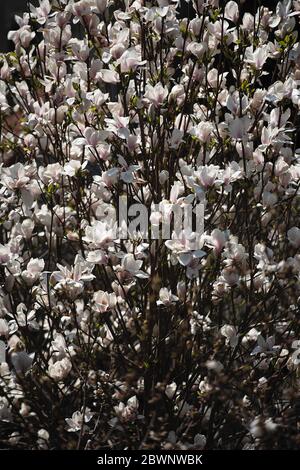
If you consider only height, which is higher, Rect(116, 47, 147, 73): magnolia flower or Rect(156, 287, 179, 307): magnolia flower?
Rect(116, 47, 147, 73): magnolia flower

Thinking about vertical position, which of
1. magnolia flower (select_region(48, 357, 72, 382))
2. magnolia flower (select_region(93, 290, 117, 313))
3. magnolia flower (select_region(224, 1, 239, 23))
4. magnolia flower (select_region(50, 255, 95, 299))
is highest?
magnolia flower (select_region(224, 1, 239, 23))

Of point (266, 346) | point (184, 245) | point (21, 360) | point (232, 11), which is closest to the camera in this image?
point (184, 245)

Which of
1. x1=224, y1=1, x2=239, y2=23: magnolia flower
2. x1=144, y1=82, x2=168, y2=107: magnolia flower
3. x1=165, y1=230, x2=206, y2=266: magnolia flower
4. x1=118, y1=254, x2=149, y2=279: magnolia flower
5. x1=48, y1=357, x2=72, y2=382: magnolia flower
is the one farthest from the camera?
x1=224, y1=1, x2=239, y2=23: magnolia flower

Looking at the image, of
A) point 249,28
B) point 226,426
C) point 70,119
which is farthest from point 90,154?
point 226,426

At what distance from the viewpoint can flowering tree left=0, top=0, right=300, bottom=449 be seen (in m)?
2.49

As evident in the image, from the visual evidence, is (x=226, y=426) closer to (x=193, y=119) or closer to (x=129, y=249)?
(x=129, y=249)

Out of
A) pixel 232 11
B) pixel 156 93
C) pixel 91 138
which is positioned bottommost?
pixel 91 138

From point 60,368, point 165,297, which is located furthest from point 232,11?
point 60,368

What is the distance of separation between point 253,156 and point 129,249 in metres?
0.62

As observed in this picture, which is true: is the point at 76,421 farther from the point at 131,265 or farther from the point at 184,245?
the point at 184,245

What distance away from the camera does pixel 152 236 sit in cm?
252

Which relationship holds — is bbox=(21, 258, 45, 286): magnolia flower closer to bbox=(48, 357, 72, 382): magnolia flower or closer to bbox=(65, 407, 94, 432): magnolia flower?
bbox=(48, 357, 72, 382): magnolia flower

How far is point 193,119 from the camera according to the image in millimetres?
2824

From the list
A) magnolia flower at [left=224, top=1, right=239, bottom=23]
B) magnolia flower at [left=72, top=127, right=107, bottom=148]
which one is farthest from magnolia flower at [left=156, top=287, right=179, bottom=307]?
magnolia flower at [left=224, top=1, right=239, bottom=23]
